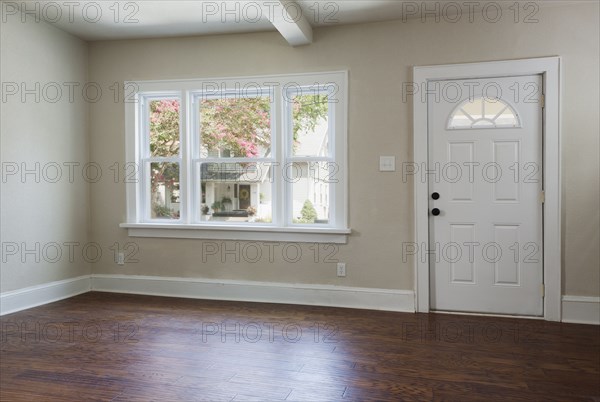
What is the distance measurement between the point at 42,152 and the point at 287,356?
3020 mm

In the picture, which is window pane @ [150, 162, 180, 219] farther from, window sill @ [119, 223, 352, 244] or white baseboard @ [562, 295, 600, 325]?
white baseboard @ [562, 295, 600, 325]

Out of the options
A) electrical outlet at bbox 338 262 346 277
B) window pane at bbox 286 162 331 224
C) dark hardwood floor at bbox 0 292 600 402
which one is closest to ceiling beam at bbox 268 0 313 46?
window pane at bbox 286 162 331 224

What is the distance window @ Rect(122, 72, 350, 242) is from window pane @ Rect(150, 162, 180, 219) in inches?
0.4

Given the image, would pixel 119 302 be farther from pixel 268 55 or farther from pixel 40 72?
pixel 268 55

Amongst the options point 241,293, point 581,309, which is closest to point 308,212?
point 241,293

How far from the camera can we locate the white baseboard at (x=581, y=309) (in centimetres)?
350

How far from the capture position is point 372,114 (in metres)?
Answer: 3.94

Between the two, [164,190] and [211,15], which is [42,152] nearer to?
[164,190]

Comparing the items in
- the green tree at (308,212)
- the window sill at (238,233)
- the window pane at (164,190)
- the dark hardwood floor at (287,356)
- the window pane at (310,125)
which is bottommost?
the dark hardwood floor at (287,356)

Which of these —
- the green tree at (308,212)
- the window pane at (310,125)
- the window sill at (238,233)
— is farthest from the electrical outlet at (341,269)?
the window pane at (310,125)

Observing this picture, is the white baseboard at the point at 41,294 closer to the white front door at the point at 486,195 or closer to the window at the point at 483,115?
the white front door at the point at 486,195

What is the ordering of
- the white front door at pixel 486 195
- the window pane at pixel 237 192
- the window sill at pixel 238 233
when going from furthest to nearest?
the window pane at pixel 237 192
the window sill at pixel 238 233
the white front door at pixel 486 195

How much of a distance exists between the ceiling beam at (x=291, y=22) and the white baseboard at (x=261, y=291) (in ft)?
7.38

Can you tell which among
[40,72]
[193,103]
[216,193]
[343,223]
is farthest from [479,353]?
[40,72]
